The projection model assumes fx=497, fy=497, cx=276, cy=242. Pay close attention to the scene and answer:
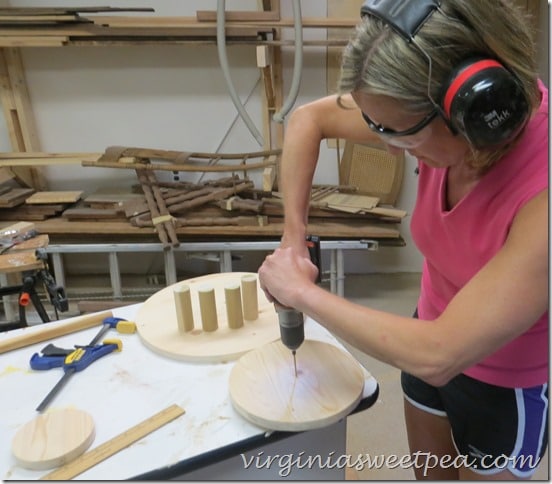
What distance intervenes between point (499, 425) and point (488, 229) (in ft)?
1.47

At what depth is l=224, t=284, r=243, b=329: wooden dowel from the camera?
1.23 meters

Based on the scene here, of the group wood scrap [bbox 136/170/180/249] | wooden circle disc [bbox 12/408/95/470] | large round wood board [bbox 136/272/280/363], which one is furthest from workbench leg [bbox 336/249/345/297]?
wooden circle disc [bbox 12/408/95/470]

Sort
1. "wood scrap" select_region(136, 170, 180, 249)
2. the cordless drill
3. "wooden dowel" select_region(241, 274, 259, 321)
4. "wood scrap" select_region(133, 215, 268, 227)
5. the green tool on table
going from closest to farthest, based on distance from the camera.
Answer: the cordless drill
the green tool on table
"wooden dowel" select_region(241, 274, 259, 321)
"wood scrap" select_region(136, 170, 180, 249)
"wood scrap" select_region(133, 215, 268, 227)

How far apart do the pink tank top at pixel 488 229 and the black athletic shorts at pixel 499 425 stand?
33mm

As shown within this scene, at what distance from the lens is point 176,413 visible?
100 centimetres

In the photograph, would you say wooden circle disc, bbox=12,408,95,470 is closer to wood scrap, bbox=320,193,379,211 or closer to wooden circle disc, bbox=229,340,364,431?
wooden circle disc, bbox=229,340,364,431

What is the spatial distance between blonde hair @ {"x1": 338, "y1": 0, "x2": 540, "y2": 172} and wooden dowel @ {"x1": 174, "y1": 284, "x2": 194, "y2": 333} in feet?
2.30

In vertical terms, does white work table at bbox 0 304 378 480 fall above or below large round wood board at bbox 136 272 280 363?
below

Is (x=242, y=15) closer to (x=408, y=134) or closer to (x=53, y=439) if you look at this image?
(x=408, y=134)

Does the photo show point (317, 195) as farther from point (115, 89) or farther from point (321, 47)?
point (115, 89)

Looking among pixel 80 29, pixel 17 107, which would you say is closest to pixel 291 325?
pixel 80 29

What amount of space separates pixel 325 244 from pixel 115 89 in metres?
1.70

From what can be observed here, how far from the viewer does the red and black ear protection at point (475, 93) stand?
2.20ft

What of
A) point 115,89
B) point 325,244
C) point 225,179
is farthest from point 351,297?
point 115,89
